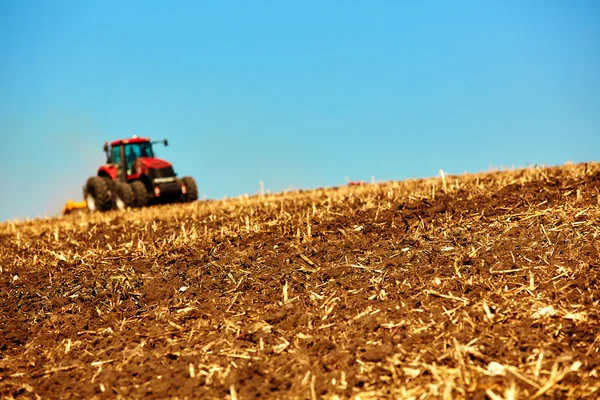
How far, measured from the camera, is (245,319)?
5.89 meters

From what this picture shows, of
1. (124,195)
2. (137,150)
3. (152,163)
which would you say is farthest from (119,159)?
(124,195)

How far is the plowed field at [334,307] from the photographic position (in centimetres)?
467

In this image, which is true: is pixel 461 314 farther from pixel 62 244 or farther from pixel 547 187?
pixel 62 244

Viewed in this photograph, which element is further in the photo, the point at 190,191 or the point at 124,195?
the point at 190,191

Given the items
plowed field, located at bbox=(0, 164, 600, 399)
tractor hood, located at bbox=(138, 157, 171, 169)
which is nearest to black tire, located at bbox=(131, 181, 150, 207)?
tractor hood, located at bbox=(138, 157, 171, 169)

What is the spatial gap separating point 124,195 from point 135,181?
0.58 meters

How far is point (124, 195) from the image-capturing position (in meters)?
19.7

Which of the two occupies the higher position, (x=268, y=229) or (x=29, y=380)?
(x=268, y=229)

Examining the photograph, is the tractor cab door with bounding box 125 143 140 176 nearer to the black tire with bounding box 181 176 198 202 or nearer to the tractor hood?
the tractor hood

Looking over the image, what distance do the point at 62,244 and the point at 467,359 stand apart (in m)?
7.73

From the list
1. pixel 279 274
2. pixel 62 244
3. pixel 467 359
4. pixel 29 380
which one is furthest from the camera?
pixel 62 244

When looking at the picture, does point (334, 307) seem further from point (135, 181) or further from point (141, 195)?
point (135, 181)

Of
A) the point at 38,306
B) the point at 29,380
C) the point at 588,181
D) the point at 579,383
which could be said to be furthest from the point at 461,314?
the point at 588,181

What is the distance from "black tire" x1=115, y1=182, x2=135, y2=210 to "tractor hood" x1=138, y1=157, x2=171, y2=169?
2.69 feet
